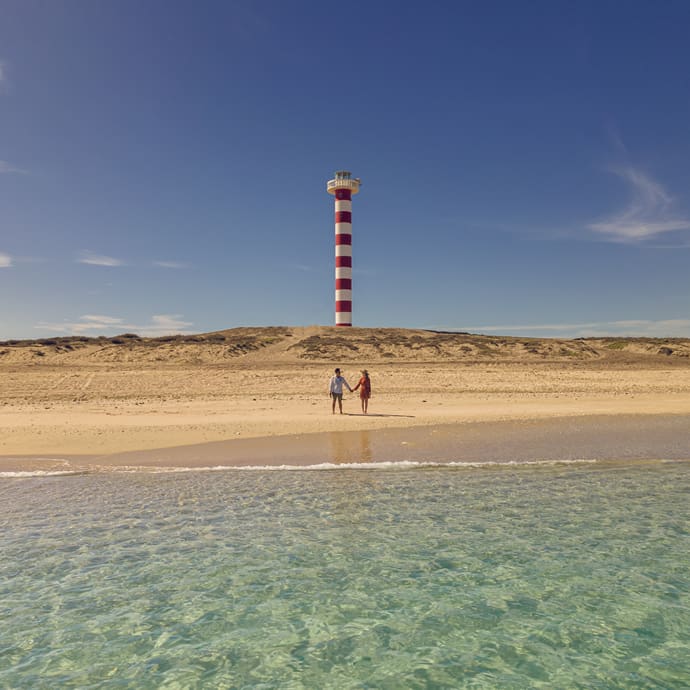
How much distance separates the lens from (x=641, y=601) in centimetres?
723

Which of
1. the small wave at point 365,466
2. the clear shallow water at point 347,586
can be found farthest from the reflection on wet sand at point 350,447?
the clear shallow water at point 347,586

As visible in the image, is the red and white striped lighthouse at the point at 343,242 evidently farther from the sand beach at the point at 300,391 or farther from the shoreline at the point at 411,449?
the shoreline at the point at 411,449

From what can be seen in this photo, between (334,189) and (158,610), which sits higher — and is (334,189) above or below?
above

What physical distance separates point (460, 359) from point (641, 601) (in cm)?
3542

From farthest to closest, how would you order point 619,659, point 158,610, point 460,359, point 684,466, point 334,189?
point 334,189 < point 460,359 < point 684,466 < point 158,610 < point 619,659

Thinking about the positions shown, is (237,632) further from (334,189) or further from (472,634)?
(334,189)

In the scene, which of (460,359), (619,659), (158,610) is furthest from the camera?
(460,359)

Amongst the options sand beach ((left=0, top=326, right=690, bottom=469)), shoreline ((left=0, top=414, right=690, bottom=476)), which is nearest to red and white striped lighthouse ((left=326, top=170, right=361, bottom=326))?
sand beach ((left=0, top=326, right=690, bottom=469))

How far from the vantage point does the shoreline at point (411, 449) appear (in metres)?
15.0

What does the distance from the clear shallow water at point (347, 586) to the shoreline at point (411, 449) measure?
7.98 ft

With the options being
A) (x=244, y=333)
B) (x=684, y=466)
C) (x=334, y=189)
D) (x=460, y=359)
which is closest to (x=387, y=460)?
(x=684, y=466)

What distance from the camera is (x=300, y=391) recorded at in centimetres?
3023

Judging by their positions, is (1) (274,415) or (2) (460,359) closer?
(1) (274,415)

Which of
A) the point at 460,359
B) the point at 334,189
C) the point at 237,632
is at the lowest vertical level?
the point at 237,632
